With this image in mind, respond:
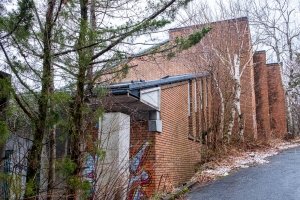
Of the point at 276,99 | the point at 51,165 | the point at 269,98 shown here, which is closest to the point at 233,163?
the point at 51,165

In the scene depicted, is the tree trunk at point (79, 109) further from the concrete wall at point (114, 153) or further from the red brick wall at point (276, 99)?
the red brick wall at point (276, 99)

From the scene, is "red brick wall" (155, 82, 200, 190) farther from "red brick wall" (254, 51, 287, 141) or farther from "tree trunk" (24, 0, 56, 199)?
"red brick wall" (254, 51, 287, 141)

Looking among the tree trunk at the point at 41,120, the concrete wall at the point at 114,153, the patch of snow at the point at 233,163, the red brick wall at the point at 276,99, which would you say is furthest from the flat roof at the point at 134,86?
→ the red brick wall at the point at 276,99

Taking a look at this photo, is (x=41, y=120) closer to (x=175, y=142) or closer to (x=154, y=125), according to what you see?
(x=154, y=125)

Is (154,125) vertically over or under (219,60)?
under

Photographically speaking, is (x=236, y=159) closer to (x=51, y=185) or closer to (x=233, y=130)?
(x=233, y=130)

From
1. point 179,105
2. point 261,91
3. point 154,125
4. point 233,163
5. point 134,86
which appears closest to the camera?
point 134,86

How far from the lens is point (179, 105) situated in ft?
46.1

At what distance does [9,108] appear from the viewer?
4.89 m

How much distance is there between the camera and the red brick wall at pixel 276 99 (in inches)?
1116

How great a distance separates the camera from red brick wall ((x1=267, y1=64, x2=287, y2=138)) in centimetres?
2834

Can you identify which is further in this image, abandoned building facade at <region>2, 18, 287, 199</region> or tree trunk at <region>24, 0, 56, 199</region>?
abandoned building facade at <region>2, 18, 287, 199</region>

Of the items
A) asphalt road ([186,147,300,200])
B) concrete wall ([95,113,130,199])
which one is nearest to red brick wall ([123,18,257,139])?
asphalt road ([186,147,300,200])

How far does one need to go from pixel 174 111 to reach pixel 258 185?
394 cm
